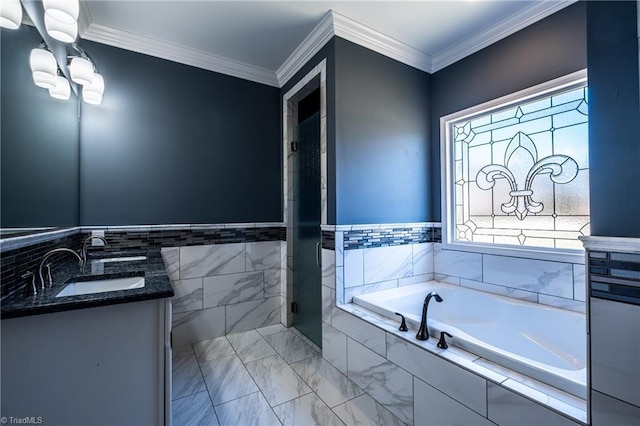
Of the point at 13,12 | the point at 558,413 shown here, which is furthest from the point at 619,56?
the point at 13,12

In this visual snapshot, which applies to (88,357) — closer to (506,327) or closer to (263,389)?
(263,389)

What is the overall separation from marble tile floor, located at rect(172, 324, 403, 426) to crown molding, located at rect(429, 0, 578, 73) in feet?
9.17

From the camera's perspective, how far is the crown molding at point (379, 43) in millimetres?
2090

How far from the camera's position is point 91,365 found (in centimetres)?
103

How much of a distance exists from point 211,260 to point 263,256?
51 centimetres

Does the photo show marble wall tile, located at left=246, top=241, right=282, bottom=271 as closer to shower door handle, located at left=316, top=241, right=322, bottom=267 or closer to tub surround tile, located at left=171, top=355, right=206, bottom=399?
shower door handle, located at left=316, top=241, right=322, bottom=267

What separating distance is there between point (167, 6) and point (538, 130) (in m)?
2.82

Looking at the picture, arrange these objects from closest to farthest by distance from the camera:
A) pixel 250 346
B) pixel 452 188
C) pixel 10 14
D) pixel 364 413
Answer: pixel 10 14 → pixel 364 413 → pixel 250 346 → pixel 452 188

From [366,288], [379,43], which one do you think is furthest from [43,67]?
[366,288]

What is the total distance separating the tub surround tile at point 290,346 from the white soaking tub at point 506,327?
696 mm

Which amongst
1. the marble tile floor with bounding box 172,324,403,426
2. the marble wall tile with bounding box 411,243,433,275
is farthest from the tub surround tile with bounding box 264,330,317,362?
the marble wall tile with bounding box 411,243,433,275

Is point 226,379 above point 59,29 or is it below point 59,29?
below

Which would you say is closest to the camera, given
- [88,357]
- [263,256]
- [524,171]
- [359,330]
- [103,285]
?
[88,357]

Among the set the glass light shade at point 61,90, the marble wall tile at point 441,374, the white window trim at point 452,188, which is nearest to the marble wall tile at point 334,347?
the marble wall tile at point 441,374
